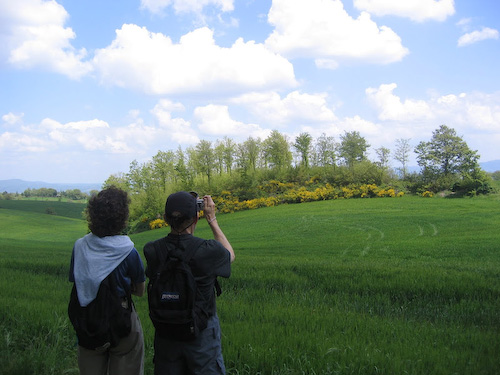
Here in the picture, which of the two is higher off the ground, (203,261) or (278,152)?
(278,152)

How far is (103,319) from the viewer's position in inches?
122

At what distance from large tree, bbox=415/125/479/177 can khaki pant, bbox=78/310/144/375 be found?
40220mm

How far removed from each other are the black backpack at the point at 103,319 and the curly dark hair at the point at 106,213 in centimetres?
38

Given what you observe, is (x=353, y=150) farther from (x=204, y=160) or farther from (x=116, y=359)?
(x=116, y=359)

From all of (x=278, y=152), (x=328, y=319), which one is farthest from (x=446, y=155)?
(x=328, y=319)

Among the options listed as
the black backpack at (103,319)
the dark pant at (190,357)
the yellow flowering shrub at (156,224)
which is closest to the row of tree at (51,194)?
the yellow flowering shrub at (156,224)

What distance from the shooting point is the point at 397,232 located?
23453 mm

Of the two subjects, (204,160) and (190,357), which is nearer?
(190,357)

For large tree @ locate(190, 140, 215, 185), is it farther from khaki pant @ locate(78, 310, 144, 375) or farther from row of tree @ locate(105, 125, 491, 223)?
khaki pant @ locate(78, 310, 144, 375)

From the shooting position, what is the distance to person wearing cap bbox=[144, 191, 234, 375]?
2.85 m

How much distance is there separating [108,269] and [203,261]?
881 mm

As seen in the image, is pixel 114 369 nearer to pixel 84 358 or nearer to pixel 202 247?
pixel 84 358

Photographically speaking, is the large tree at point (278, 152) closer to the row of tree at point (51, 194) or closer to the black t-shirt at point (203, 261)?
the black t-shirt at point (203, 261)

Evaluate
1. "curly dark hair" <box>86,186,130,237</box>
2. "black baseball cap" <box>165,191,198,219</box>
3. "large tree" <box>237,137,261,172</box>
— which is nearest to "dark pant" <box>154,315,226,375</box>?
"black baseball cap" <box>165,191,198,219</box>
